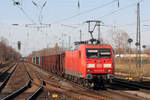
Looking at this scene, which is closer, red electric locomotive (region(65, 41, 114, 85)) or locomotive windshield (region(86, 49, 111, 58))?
red electric locomotive (region(65, 41, 114, 85))

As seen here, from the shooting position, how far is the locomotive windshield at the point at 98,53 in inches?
703

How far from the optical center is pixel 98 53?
18.0m

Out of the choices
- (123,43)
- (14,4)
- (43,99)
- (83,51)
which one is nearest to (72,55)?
(83,51)

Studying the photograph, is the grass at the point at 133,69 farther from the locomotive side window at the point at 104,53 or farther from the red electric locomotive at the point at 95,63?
the red electric locomotive at the point at 95,63

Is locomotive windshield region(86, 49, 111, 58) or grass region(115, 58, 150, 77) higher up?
locomotive windshield region(86, 49, 111, 58)

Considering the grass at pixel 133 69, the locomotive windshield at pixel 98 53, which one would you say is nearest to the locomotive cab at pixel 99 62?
the locomotive windshield at pixel 98 53

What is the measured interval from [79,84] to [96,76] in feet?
12.1

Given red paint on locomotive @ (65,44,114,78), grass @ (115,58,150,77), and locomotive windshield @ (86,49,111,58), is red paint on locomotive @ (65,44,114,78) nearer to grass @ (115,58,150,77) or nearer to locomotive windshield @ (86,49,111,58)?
locomotive windshield @ (86,49,111,58)

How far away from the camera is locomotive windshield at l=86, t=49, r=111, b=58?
58.6ft

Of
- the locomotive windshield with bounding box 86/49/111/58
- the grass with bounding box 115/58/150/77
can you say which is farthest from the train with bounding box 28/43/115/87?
the grass with bounding box 115/58/150/77

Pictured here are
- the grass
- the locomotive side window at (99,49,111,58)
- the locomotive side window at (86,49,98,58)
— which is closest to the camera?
the locomotive side window at (86,49,98,58)

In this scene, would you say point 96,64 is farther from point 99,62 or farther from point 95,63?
point 99,62

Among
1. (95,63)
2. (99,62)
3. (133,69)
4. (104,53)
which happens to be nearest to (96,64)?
(95,63)

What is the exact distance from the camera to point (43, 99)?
1371 cm
